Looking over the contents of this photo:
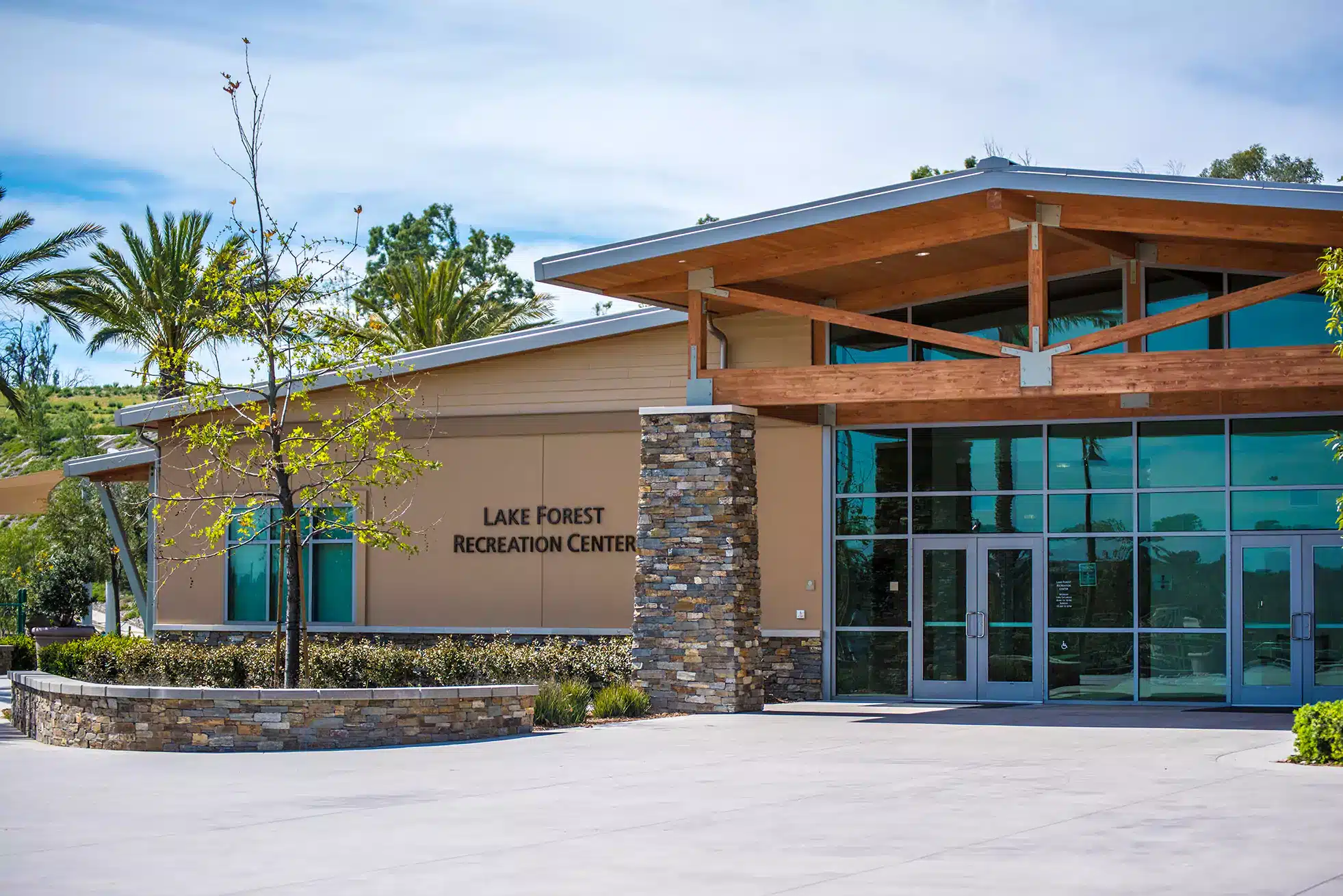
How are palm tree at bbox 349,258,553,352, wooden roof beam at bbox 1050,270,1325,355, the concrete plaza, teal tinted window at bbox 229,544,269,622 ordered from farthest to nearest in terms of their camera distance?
palm tree at bbox 349,258,553,352
teal tinted window at bbox 229,544,269,622
wooden roof beam at bbox 1050,270,1325,355
the concrete plaza

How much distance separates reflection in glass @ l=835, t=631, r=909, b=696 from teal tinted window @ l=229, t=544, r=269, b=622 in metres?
9.62

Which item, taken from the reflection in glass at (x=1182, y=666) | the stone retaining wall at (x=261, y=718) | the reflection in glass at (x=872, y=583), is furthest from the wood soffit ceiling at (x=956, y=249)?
the stone retaining wall at (x=261, y=718)

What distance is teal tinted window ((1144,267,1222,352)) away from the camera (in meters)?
19.1

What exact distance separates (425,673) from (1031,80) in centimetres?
A: 2263

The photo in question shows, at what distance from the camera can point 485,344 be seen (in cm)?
2192

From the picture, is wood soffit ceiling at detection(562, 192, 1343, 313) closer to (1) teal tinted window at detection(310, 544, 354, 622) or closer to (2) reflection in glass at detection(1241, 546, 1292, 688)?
(2) reflection in glass at detection(1241, 546, 1292, 688)

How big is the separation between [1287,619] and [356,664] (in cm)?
1164

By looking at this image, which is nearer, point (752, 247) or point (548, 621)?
point (752, 247)

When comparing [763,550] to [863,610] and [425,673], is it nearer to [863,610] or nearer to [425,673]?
[863,610]

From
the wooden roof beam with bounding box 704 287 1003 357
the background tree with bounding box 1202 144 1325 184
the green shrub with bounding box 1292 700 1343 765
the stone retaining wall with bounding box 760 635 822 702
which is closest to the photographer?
the green shrub with bounding box 1292 700 1343 765

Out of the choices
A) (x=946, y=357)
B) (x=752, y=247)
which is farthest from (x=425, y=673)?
(x=946, y=357)

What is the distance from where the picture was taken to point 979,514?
20328mm

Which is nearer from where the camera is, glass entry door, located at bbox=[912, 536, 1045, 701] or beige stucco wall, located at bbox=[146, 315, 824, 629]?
glass entry door, located at bbox=[912, 536, 1045, 701]

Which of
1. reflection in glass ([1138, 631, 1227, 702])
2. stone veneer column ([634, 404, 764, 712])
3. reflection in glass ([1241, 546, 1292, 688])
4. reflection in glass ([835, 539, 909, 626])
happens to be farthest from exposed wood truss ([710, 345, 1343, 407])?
reflection in glass ([1138, 631, 1227, 702])
